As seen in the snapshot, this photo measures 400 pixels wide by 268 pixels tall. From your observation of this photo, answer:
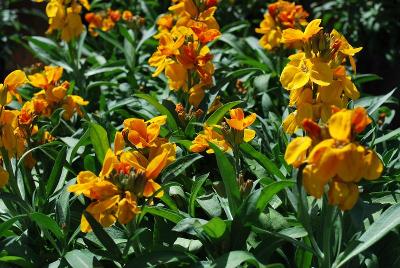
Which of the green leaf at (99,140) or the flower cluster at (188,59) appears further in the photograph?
the flower cluster at (188,59)

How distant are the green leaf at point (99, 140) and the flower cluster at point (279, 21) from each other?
1021 mm

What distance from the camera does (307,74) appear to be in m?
1.39

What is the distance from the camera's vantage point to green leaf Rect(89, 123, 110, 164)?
171 centimetres

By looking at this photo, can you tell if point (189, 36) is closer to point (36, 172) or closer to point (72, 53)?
point (36, 172)

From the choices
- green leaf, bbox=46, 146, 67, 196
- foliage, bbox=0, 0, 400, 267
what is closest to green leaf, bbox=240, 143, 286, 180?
foliage, bbox=0, 0, 400, 267

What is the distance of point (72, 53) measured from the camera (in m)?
2.67

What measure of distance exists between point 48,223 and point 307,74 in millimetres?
680

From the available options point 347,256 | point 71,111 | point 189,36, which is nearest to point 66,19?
point 71,111

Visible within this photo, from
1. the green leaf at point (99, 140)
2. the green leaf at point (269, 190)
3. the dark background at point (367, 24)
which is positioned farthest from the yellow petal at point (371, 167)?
the dark background at point (367, 24)

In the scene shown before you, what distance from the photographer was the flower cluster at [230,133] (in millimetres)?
1504

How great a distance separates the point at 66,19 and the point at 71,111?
0.60m

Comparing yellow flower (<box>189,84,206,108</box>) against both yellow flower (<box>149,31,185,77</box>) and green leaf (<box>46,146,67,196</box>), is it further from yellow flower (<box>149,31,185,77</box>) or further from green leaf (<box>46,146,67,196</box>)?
green leaf (<box>46,146,67,196</box>)

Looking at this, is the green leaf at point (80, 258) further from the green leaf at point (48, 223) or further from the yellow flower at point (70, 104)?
the yellow flower at point (70, 104)

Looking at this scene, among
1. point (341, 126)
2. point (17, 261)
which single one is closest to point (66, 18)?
point (17, 261)
